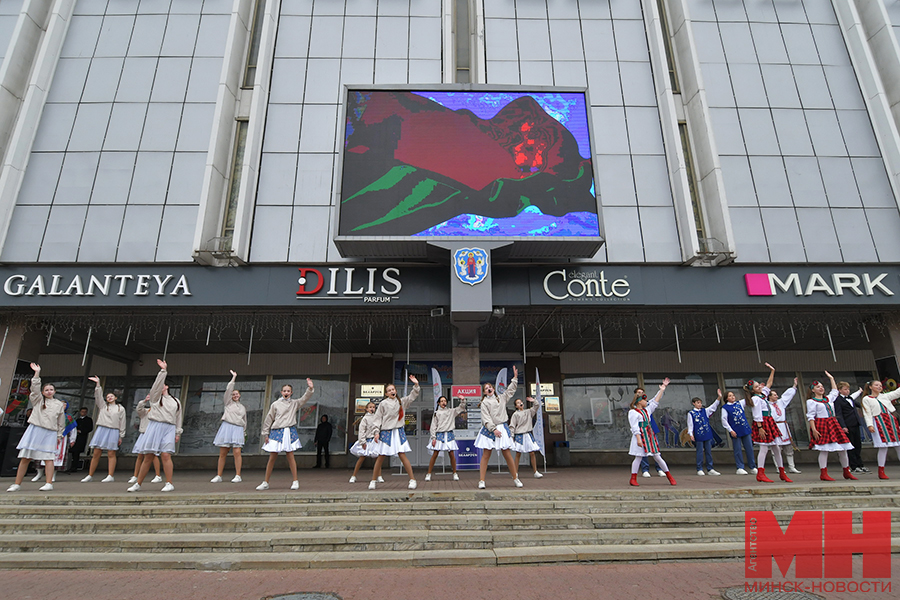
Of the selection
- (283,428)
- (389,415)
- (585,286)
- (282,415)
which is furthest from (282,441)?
(585,286)

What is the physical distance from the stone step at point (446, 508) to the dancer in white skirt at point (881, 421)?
9.16 ft

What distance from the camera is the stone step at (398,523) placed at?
21.1ft

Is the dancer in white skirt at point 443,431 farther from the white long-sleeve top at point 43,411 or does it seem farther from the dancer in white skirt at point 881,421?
the dancer in white skirt at point 881,421

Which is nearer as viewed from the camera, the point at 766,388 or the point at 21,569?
the point at 21,569

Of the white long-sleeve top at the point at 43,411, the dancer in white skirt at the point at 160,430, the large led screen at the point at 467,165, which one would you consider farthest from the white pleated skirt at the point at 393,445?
the white long-sleeve top at the point at 43,411

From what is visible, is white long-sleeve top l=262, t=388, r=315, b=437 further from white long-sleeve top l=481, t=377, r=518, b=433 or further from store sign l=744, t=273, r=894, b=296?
store sign l=744, t=273, r=894, b=296

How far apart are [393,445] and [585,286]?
7.04m

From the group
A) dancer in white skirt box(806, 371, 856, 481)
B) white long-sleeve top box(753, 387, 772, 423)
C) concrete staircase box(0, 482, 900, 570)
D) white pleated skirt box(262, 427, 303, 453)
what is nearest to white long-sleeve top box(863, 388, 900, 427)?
dancer in white skirt box(806, 371, 856, 481)

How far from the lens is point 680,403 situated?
60.3ft

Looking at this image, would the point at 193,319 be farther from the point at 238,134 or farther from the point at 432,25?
the point at 432,25

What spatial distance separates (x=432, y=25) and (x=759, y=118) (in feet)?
35.8

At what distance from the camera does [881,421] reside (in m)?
9.76

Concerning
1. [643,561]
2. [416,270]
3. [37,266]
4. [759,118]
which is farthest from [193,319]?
[759,118]

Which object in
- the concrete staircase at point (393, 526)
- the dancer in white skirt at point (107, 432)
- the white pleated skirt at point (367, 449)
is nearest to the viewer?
the concrete staircase at point (393, 526)
